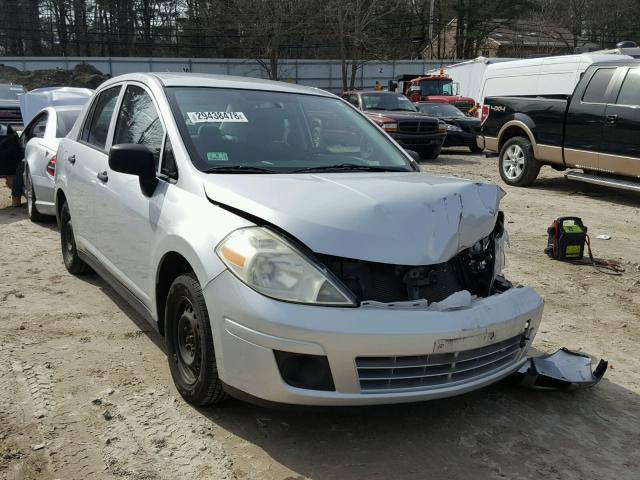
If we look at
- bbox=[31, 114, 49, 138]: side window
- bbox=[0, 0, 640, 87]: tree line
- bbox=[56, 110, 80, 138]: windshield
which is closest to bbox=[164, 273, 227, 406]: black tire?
bbox=[56, 110, 80, 138]: windshield

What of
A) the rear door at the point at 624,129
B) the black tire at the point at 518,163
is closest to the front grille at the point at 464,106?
the black tire at the point at 518,163

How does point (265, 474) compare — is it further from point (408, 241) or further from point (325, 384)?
point (408, 241)

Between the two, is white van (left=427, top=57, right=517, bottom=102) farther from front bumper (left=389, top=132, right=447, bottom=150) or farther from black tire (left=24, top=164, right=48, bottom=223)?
black tire (left=24, top=164, right=48, bottom=223)

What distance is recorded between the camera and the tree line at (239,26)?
151 ft

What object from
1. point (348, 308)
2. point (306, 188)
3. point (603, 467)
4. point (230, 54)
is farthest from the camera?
point (230, 54)

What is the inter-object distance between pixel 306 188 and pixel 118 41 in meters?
52.1

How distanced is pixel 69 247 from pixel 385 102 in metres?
→ 12.7

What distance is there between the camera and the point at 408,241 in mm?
2828

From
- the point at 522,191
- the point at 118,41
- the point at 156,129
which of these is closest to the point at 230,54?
the point at 118,41

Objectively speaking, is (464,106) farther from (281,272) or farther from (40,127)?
(281,272)

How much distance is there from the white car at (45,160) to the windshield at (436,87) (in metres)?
18.8

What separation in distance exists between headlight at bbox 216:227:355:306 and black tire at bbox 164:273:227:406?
344 millimetres

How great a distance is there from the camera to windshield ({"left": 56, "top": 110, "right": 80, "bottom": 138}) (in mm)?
7609

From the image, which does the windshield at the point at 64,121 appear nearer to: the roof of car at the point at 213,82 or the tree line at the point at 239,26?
the roof of car at the point at 213,82
